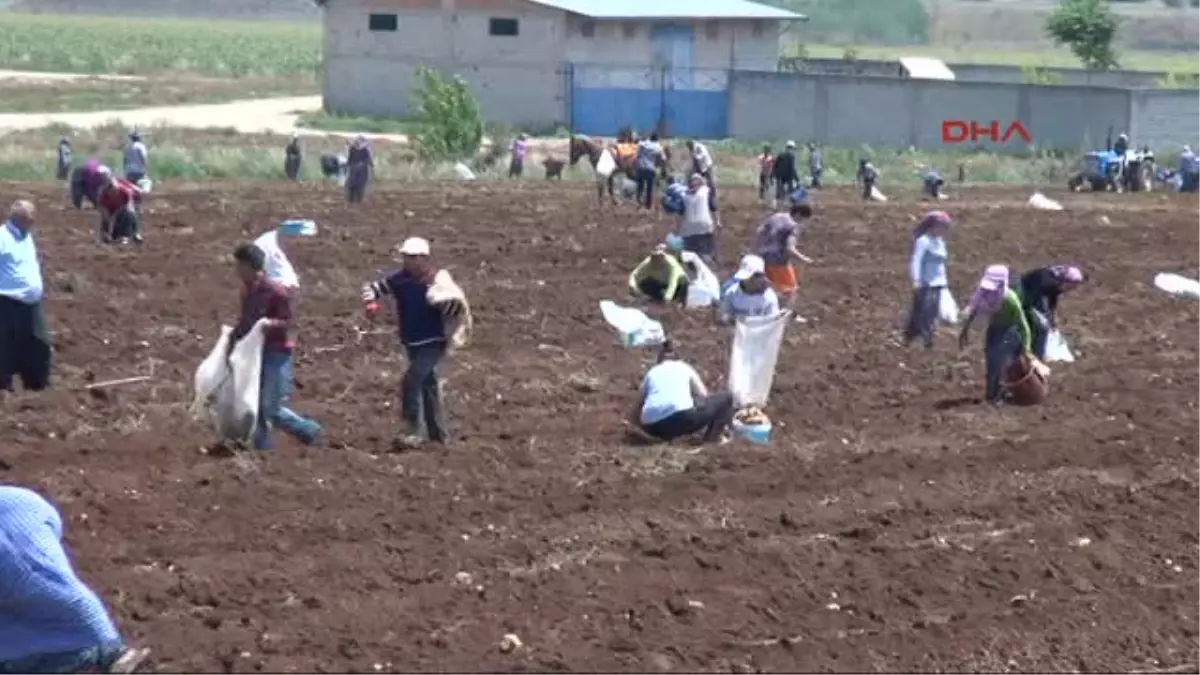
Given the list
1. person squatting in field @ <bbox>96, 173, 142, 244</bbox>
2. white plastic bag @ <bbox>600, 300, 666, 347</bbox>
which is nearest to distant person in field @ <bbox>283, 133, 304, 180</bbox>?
person squatting in field @ <bbox>96, 173, 142, 244</bbox>

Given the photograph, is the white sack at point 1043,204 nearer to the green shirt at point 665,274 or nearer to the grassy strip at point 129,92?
the green shirt at point 665,274

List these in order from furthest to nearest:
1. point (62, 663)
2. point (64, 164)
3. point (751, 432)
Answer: point (64, 164), point (751, 432), point (62, 663)

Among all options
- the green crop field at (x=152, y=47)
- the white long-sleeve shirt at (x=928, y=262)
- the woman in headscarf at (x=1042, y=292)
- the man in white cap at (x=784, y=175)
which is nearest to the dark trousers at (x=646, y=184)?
the man in white cap at (x=784, y=175)

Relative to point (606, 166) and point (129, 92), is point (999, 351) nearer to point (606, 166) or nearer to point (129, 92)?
point (606, 166)

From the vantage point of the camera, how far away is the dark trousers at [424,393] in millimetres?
14751

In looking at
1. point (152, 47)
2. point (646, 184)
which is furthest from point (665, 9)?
point (152, 47)

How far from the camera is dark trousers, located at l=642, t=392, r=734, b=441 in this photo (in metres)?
15.3

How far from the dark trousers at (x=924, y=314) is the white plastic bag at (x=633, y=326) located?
215 cm

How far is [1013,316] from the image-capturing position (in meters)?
17.4

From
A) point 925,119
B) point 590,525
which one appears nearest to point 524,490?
point 590,525

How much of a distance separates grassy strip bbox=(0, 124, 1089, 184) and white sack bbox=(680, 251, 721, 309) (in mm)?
19072

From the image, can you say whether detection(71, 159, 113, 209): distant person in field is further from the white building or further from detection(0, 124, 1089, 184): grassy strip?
the white building

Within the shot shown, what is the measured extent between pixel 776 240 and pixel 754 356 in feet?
15.5

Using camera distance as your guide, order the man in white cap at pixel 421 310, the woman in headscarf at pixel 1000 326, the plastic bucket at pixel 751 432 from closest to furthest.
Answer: the man in white cap at pixel 421 310 < the plastic bucket at pixel 751 432 < the woman in headscarf at pixel 1000 326
